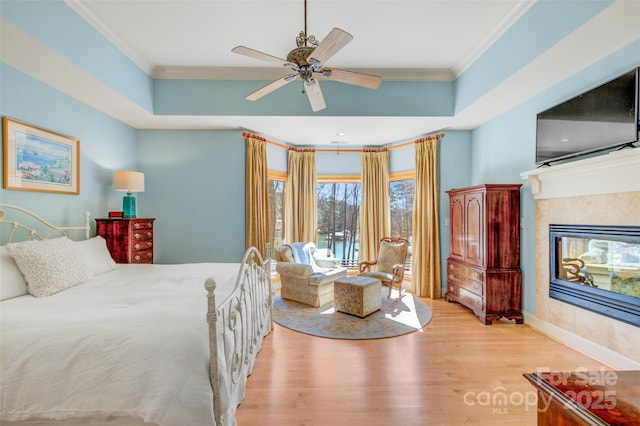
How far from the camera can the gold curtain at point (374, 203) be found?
552 cm

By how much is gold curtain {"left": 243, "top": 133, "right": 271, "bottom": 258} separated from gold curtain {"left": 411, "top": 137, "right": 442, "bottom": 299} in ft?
8.63

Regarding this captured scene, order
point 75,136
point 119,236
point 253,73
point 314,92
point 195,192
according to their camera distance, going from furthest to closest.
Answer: point 195,192 < point 253,73 < point 119,236 < point 75,136 < point 314,92

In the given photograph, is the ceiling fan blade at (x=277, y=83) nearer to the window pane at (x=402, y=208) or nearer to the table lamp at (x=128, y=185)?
the table lamp at (x=128, y=185)

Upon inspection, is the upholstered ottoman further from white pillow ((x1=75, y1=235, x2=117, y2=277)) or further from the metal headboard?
the metal headboard

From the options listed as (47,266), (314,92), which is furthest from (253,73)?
(47,266)

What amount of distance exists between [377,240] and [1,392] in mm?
4963

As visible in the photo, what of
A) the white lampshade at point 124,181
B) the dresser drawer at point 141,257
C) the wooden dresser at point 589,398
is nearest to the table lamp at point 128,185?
the white lampshade at point 124,181

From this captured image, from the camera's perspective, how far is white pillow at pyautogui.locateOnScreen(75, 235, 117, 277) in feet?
8.63

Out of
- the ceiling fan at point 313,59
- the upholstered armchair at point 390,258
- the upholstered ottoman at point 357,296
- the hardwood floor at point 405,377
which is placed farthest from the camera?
the upholstered armchair at point 390,258

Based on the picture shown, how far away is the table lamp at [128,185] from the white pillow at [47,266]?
133 centimetres

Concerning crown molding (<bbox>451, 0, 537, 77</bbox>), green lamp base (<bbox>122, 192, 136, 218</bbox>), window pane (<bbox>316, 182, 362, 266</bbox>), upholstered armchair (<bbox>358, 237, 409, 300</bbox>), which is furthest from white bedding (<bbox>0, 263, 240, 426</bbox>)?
window pane (<bbox>316, 182, 362, 266</bbox>)

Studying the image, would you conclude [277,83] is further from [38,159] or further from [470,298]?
[470,298]

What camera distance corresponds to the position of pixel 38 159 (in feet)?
9.32

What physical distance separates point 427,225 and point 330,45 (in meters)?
3.71
